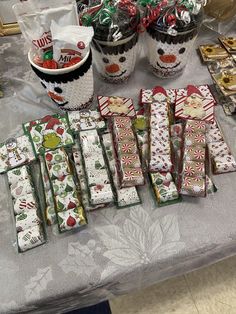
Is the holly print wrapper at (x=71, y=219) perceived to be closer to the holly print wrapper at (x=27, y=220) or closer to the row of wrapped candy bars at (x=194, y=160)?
the holly print wrapper at (x=27, y=220)

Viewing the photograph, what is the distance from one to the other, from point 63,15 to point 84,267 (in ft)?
1.44

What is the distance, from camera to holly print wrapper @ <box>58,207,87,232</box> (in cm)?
55

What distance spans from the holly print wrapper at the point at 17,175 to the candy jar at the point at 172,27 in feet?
1.20

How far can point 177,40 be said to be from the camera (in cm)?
65

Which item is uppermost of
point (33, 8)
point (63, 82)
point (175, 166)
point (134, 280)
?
point (33, 8)

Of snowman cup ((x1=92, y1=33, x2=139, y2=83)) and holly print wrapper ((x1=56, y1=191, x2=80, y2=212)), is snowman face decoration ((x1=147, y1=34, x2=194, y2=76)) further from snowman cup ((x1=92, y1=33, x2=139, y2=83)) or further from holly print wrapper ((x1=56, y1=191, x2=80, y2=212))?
holly print wrapper ((x1=56, y1=191, x2=80, y2=212))

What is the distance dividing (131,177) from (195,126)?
0.54 ft

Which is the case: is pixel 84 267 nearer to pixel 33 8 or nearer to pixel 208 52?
pixel 33 8

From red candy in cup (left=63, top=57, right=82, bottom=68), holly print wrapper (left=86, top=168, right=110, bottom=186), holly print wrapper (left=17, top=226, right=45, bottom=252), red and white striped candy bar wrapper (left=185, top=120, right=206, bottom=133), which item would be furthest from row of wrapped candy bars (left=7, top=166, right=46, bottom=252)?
red and white striped candy bar wrapper (left=185, top=120, right=206, bottom=133)

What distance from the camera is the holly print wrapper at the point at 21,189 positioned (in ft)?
1.92

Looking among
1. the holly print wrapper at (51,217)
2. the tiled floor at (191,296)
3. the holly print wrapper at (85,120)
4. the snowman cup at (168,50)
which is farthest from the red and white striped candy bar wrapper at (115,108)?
the tiled floor at (191,296)

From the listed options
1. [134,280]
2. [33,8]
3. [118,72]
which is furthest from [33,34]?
[134,280]

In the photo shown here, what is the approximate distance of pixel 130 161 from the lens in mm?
596

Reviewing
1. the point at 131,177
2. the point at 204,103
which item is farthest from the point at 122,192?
the point at 204,103
